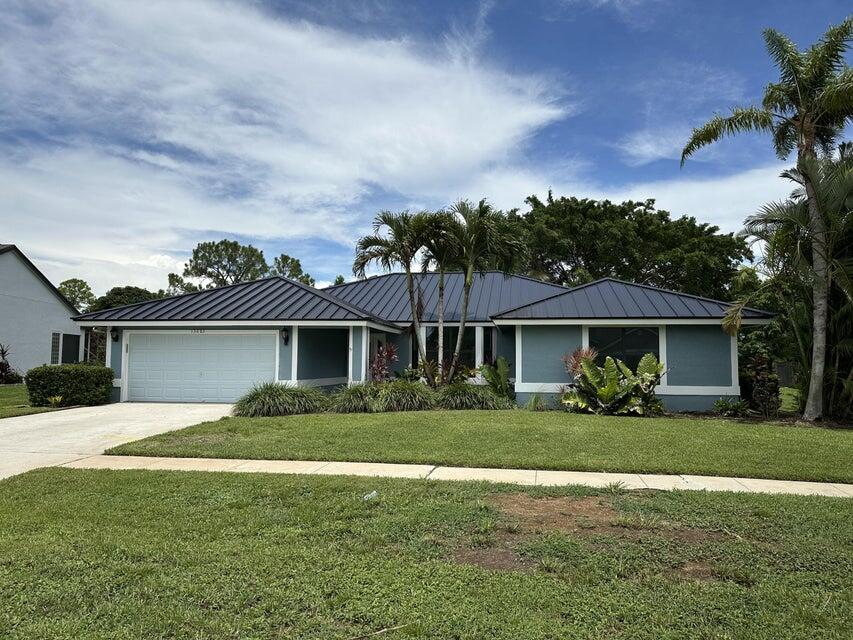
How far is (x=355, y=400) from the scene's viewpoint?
1342cm

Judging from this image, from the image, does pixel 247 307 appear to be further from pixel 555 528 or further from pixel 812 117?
pixel 812 117

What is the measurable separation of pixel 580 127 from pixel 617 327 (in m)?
5.94

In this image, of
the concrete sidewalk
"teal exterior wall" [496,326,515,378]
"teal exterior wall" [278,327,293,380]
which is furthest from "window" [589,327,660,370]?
the concrete sidewalk

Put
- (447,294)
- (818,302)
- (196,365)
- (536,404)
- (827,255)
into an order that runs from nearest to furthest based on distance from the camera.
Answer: (827,255) < (818,302) < (536,404) < (196,365) < (447,294)

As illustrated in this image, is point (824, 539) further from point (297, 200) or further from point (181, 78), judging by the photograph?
point (297, 200)

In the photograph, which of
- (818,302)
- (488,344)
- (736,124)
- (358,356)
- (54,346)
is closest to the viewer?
(818,302)

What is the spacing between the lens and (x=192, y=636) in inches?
120

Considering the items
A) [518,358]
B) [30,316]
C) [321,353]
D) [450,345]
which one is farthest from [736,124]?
[30,316]

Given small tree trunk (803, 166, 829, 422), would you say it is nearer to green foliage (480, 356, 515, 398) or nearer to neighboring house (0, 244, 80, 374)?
green foliage (480, 356, 515, 398)

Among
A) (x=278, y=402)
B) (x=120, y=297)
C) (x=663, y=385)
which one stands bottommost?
(x=278, y=402)

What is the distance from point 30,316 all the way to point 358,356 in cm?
1978

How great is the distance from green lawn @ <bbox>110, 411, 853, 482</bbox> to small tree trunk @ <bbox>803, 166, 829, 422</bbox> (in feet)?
4.31

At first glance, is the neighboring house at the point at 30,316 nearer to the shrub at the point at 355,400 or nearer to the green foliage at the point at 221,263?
→ the shrub at the point at 355,400

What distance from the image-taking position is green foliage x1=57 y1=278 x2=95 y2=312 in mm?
A: 50156
